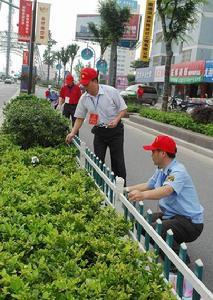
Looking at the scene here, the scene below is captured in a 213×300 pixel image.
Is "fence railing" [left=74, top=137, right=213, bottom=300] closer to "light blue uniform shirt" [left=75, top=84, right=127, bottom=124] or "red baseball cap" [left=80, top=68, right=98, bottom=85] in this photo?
"light blue uniform shirt" [left=75, top=84, right=127, bottom=124]

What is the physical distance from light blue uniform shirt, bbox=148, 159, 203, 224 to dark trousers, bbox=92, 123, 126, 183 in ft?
6.25

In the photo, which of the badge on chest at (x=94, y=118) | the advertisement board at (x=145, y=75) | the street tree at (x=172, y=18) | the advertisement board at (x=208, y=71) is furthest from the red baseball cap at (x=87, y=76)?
the advertisement board at (x=145, y=75)

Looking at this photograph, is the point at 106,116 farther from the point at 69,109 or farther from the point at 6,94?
the point at 6,94

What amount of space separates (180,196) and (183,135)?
31.7 ft

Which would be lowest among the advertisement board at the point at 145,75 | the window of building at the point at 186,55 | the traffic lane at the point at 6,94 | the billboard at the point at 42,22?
the traffic lane at the point at 6,94

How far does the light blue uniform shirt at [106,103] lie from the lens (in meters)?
5.88

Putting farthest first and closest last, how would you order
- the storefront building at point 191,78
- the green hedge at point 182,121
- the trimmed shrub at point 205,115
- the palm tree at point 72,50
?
the palm tree at point 72,50 → the storefront building at point 191,78 → the trimmed shrub at point 205,115 → the green hedge at point 182,121

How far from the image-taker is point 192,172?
928 cm

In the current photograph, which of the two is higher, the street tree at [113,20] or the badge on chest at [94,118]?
the street tree at [113,20]

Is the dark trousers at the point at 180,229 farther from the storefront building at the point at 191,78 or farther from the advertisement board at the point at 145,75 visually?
the advertisement board at the point at 145,75

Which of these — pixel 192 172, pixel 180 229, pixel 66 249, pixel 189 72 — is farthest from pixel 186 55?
pixel 66 249

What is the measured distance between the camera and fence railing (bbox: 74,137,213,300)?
2.37m

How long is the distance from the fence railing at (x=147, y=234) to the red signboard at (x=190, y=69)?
3181 cm

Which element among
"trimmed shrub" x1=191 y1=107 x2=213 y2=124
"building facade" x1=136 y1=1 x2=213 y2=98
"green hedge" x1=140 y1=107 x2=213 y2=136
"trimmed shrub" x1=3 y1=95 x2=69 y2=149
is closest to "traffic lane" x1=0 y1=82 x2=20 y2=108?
"green hedge" x1=140 y1=107 x2=213 y2=136
